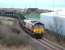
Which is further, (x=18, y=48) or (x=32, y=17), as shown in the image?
(x=32, y=17)

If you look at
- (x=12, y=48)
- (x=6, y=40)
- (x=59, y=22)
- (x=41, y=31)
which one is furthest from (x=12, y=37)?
(x=59, y=22)

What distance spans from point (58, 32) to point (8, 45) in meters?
5.99

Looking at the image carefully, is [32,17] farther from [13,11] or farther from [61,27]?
[61,27]

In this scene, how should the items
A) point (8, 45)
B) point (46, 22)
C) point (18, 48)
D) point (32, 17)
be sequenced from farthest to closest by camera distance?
point (32, 17), point (46, 22), point (8, 45), point (18, 48)

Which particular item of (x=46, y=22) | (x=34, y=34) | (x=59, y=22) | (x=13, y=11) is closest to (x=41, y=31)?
(x=34, y=34)

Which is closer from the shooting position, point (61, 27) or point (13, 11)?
point (61, 27)

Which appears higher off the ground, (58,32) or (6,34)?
(6,34)

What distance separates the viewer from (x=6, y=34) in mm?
8266

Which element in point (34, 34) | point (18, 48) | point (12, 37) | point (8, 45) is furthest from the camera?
point (34, 34)

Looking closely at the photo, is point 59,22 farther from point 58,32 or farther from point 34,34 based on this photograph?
point 34,34

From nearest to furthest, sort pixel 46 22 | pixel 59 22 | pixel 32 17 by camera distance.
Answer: pixel 59 22 < pixel 46 22 < pixel 32 17

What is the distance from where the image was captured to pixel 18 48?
6.84 meters

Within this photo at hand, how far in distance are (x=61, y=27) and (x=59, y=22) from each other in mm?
934

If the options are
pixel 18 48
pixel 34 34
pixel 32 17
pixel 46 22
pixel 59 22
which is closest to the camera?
pixel 18 48
